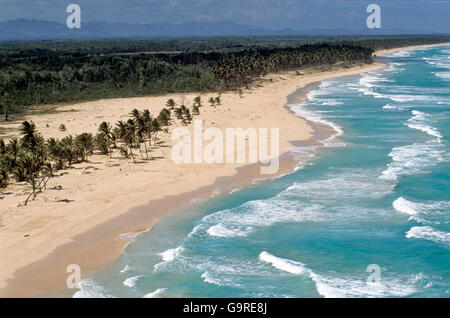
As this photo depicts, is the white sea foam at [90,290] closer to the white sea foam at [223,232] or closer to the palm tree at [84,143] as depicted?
the white sea foam at [223,232]

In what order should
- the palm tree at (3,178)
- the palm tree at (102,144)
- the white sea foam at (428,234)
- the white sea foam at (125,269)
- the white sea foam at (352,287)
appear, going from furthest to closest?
the palm tree at (102,144), the palm tree at (3,178), the white sea foam at (428,234), the white sea foam at (125,269), the white sea foam at (352,287)

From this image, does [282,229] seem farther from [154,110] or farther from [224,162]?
[154,110]

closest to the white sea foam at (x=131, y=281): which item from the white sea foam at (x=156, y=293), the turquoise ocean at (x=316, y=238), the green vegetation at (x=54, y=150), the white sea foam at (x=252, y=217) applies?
the turquoise ocean at (x=316, y=238)

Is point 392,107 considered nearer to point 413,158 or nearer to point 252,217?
point 413,158

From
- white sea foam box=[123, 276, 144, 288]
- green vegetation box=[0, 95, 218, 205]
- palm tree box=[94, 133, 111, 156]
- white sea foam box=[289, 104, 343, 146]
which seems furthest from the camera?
white sea foam box=[289, 104, 343, 146]

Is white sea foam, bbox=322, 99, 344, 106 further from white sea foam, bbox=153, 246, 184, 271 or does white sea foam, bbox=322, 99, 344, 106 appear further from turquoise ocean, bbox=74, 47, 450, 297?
white sea foam, bbox=153, 246, 184, 271

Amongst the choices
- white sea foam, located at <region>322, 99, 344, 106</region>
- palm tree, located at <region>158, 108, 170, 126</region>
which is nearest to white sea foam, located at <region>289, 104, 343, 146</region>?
white sea foam, located at <region>322, 99, 344, 106</region>
